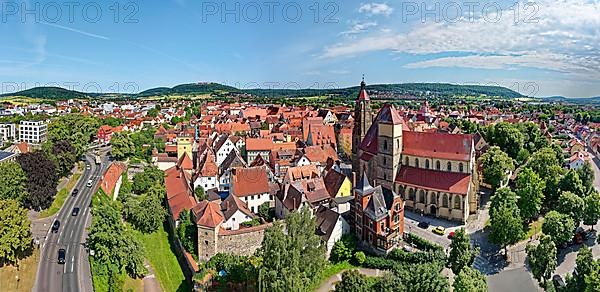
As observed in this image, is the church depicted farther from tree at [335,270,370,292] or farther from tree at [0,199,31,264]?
tree at [0,199,31,264]

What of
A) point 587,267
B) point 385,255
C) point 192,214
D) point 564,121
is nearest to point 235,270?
point 192,214

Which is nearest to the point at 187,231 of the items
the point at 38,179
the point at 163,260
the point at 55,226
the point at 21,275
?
the point at 163,260

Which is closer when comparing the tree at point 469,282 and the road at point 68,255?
the tree at point 469,282

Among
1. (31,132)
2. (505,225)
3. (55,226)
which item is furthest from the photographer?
(31,132)

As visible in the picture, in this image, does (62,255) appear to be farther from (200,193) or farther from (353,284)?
(353,284)

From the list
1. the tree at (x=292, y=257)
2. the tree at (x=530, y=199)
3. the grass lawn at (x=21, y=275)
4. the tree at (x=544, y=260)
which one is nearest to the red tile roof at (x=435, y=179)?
Result: the tree at (x=530, y=199)

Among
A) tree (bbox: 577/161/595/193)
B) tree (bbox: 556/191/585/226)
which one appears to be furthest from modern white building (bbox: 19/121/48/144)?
tree (bbox: 577/161/595/193)

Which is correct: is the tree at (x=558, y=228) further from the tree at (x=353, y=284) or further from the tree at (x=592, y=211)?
the tree at (x=353, y=284)
